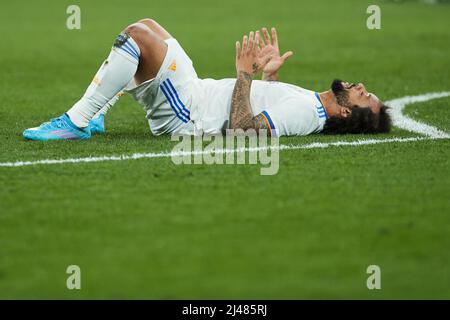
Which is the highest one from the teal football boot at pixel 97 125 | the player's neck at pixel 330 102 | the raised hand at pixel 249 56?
the raised hand at pixel 249 56

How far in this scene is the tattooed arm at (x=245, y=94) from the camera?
7.36 m

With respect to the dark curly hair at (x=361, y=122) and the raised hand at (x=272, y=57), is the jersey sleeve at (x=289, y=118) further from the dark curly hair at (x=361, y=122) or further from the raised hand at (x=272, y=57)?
the raised hand at (x=272, y=57)

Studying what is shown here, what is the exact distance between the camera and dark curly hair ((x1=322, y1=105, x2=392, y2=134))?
7812mm

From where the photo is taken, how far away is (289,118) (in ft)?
24.8

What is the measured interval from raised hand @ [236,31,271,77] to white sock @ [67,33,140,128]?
2.72ft

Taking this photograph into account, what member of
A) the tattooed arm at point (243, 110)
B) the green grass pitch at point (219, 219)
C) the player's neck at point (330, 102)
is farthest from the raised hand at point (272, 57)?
the green grass pitch at point (219, 219)

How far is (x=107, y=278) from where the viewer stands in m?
4.48

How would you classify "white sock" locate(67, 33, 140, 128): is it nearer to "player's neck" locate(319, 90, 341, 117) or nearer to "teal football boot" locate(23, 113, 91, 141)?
"teal football boot" locate(23, 113, 91, 141)

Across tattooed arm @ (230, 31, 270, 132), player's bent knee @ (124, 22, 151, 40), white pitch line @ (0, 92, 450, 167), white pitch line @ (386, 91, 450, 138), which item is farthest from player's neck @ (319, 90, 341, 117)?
player's bent knee @ (124, 22, 151, 40)

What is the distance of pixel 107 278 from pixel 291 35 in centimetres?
1288

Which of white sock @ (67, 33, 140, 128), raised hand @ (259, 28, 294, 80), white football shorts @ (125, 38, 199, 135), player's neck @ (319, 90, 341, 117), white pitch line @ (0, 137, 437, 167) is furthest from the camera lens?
raised hand @ (259, 28, 294, 80)

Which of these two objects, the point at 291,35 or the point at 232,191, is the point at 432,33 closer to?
the point at 291,35

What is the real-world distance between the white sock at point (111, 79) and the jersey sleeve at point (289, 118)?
1119 mm
